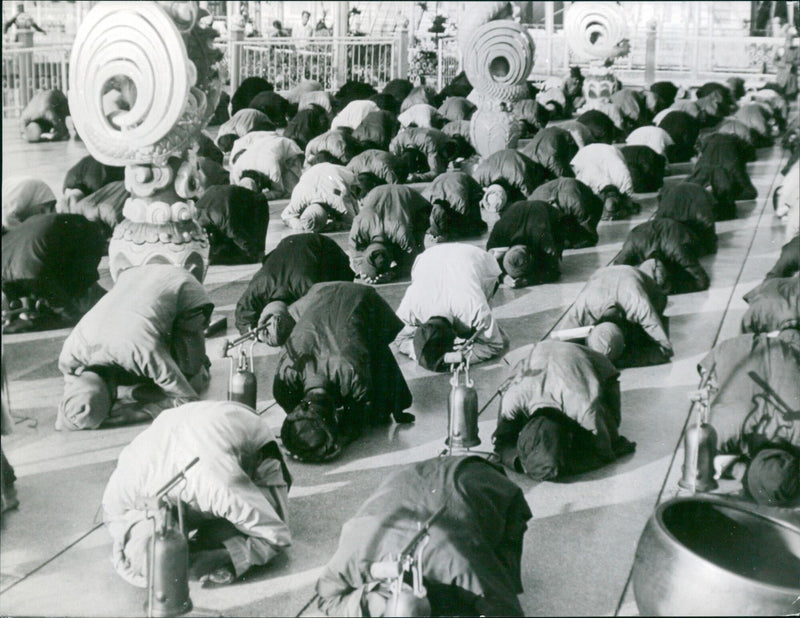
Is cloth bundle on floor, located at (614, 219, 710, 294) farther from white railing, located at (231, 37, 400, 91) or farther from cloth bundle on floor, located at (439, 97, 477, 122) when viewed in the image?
white railing, located at (231, 37, 400, 91)

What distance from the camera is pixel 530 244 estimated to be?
12.7 metres

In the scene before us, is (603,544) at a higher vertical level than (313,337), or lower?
lower

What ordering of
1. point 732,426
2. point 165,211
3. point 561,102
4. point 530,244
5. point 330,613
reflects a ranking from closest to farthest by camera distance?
point 330,613, point 732,426, point 165,211, point 530,244, point 561,102

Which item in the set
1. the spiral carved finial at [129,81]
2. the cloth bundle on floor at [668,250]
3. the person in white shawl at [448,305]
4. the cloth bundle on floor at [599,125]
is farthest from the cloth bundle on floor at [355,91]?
the spiral carved finial at [129,81]

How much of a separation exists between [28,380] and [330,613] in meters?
4.58

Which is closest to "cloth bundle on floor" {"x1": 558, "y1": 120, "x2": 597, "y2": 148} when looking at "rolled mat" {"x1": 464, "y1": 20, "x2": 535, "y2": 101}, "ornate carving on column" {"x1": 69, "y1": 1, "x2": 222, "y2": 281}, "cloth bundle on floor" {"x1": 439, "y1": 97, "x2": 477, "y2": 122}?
"rolled mat" {"x1": 464, "y1": 20, "x2": 535, "y2": 101}

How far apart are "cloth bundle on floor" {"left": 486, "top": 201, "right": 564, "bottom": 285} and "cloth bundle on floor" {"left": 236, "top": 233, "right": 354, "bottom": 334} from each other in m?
2.81

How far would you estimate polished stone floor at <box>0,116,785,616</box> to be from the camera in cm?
598

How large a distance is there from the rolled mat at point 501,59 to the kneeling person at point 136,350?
1070 centimetres

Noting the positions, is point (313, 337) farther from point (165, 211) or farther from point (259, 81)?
point (259, 81)

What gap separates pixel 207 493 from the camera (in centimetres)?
578

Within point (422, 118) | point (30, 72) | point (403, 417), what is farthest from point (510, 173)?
point (30, 72)

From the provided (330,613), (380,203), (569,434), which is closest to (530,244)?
(380,203)

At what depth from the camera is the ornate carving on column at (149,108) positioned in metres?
8.84
